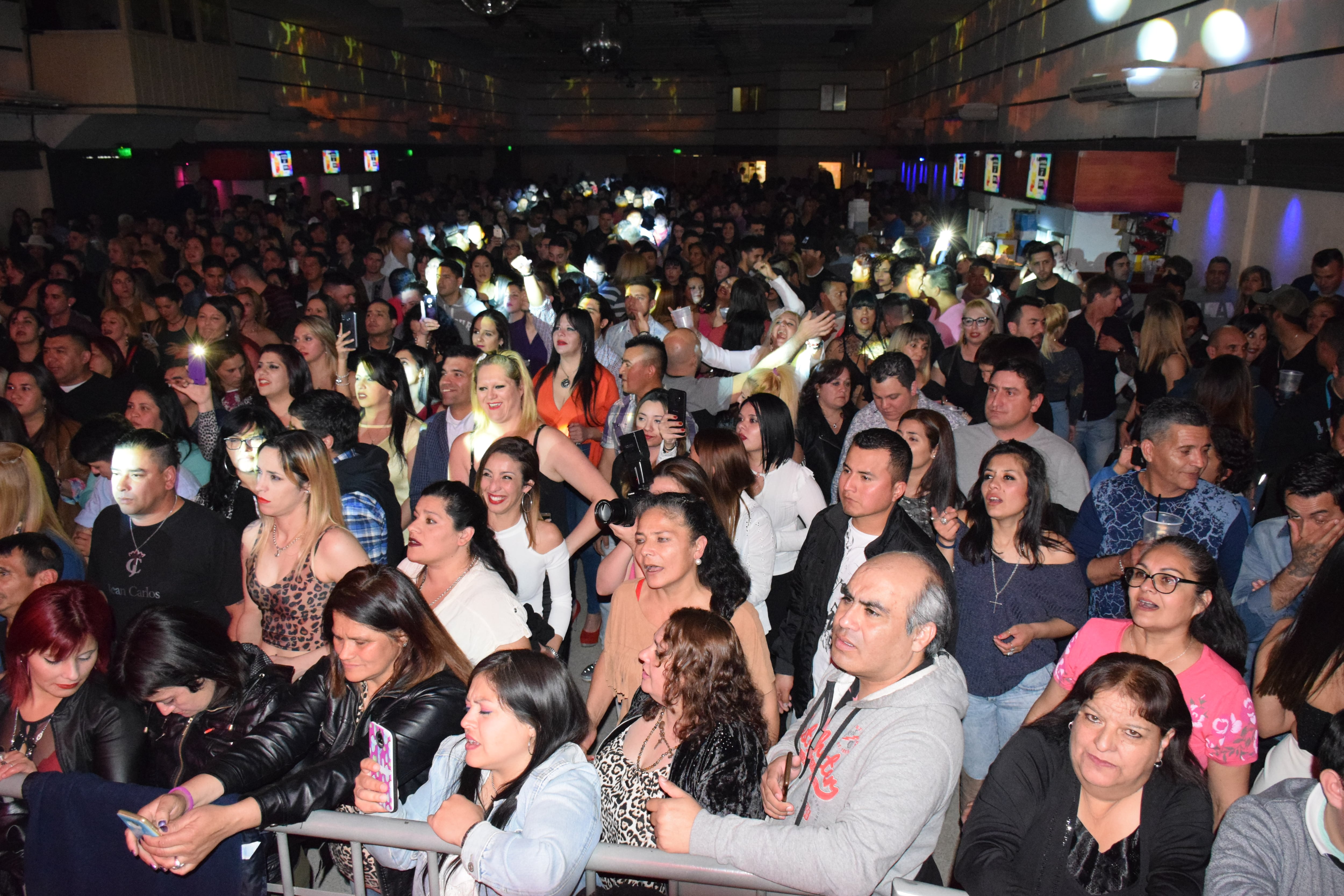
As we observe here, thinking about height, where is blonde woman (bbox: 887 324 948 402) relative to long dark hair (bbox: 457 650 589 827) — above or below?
above

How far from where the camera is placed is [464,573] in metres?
3.03

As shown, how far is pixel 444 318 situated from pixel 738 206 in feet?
31.6

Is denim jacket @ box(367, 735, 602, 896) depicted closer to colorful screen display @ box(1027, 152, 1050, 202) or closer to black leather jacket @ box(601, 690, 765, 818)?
black leather jacket @ box(601, 690, 765, 818)

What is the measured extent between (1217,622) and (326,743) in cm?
261

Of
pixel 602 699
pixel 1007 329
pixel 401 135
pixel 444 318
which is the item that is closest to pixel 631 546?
pixel 602 699

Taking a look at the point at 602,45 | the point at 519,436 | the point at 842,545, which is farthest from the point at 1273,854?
the point at 602,45

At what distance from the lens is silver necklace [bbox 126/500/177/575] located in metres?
3.28

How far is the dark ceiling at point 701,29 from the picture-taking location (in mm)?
15898

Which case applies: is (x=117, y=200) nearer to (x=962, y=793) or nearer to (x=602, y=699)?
(x=602, y=699)

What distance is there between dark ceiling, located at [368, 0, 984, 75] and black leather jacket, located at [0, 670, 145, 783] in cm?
1066

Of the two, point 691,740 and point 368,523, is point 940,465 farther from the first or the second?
point 368,523

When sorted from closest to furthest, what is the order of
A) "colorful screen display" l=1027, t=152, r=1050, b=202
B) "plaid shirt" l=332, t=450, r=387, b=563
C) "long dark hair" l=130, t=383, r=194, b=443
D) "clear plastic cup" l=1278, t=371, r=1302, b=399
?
"plaid shirt" l=332, t=450, r=387, b=563 < "long dark hair" l=130, t=383, r=194, b=443 < "clear plastic cup" l=1278, t=371, r=1302, b=399 < "colorful screen display" l=1027, t=152, r=1050, b=202

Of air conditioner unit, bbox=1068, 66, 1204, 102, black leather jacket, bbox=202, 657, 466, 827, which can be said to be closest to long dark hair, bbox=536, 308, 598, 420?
black leather jacket, bbox=202, 657, 466, 827

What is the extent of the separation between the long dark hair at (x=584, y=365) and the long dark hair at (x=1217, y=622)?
3215 mm
